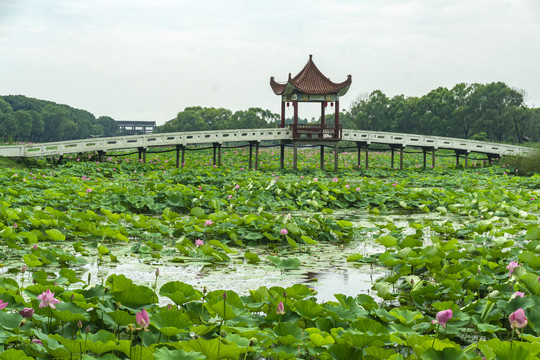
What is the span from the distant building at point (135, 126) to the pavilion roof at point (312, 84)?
3243 inches

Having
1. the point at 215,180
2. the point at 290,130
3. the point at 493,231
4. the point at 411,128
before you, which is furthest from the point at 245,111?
the point at 493,231

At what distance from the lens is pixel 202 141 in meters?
19.6

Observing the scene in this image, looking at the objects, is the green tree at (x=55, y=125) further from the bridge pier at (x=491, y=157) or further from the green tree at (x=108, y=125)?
the bridge pier at (x=491, y=157)

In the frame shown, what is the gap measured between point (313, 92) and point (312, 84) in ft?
1.58

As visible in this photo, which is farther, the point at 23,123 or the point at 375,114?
the point at 23,123

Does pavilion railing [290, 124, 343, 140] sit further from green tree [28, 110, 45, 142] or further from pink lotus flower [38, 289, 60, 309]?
green tree [28, 110, 45, 142]

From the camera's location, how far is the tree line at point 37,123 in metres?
51.2

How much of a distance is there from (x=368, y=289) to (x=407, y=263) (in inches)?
16.0

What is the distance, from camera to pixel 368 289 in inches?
169

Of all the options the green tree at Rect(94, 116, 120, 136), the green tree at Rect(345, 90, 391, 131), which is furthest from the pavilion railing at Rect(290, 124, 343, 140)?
the green tree at Rect(94, 116, 120, 136)

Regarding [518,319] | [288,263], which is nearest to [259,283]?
[288,263]

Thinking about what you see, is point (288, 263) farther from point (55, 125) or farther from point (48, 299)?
point (55, 125)

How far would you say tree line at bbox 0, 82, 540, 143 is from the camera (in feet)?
135

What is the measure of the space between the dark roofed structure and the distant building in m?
82.4
